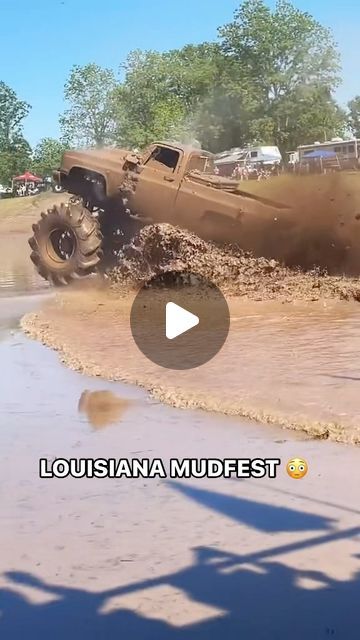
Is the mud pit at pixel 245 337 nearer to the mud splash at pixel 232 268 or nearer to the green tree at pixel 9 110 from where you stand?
the mud splash at pixel 232 268

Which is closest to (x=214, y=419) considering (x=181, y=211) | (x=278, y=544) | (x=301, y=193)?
(x=278, y=544)

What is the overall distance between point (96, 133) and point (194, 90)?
13694 mm

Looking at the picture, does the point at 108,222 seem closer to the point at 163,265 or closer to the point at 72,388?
the point at 163,265

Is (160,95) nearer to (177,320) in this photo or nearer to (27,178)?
(27,178)

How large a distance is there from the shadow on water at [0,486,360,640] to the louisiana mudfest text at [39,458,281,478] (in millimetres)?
1106

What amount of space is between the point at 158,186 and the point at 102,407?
6.46m

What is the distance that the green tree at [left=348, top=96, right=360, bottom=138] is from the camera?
50750 millimetres

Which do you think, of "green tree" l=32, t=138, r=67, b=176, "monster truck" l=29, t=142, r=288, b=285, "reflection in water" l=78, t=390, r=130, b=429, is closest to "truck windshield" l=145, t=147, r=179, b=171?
"monster truck" l=29, t=142, r=288, b=285

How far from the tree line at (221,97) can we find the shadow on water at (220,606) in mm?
15542

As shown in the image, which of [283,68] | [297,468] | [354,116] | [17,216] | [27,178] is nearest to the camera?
[297,468]

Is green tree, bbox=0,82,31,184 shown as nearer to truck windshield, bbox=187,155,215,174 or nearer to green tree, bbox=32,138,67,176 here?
green tree, bbox=32,138,67,176

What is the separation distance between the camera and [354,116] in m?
52.4

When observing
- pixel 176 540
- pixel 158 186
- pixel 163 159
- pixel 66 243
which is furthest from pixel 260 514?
pixel 66 243

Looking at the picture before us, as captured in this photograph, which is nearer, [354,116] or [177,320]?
[177,320]
